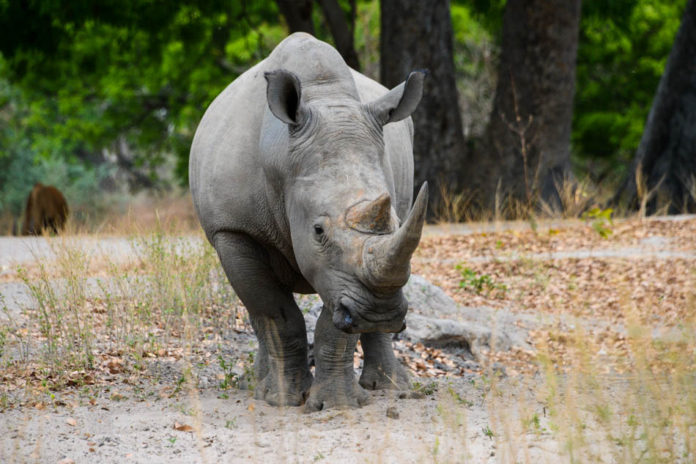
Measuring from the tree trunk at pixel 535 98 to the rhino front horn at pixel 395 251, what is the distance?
11787mm

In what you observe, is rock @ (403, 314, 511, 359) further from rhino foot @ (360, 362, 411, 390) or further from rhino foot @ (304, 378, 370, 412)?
rhino foot @ (304, 378, 370, 412)

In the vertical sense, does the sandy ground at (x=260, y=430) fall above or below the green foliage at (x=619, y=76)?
below

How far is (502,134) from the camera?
638 inches

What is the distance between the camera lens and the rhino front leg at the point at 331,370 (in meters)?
5.09

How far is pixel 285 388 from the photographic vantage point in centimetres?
534

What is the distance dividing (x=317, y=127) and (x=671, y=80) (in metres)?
12.2

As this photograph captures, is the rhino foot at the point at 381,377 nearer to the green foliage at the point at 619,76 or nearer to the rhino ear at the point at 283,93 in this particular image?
the rhino ear at the point at 283,93

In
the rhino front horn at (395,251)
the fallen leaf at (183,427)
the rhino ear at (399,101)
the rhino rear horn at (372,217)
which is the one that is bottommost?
the fallen leaf at (183,427)

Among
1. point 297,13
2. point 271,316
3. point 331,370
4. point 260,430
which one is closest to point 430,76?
point 297,13

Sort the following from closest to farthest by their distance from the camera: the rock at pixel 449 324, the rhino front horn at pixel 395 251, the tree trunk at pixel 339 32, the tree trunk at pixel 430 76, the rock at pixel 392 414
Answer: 1. the rhino front horn at pixel 395 251
2. the rock at pixel 392 414
3. the rock at pixel 449 324
4. the tree trunk at pixel 430 76
5. the tree trunk at pixel 339 32

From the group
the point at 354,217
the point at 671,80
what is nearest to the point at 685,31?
the point at 671,80

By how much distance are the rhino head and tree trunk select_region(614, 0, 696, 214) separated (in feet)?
35.5

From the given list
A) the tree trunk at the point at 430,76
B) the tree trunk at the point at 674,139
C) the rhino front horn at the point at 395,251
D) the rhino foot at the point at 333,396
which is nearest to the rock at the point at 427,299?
the rhino foot at the point at 333,396

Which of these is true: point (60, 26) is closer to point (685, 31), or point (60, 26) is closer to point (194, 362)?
point (685, 31)
